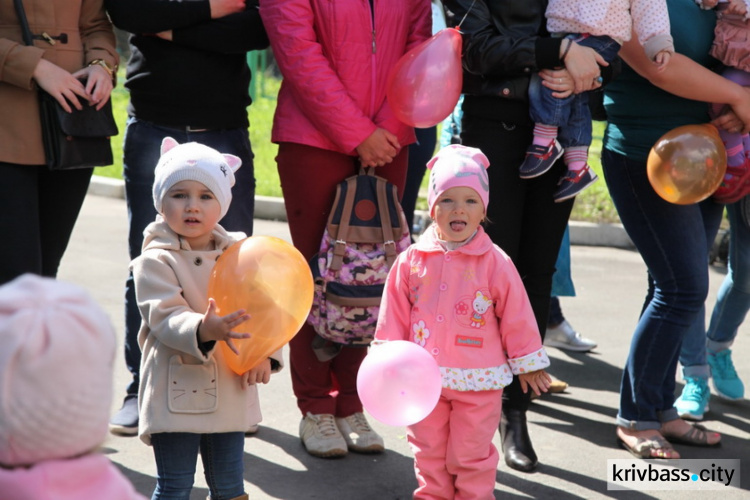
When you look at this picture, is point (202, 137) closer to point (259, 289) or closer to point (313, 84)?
point (313, 84)

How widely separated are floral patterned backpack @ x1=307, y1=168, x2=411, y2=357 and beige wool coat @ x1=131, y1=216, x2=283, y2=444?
3.18 feet

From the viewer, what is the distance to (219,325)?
9.23 feet

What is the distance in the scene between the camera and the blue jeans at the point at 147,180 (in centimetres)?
410

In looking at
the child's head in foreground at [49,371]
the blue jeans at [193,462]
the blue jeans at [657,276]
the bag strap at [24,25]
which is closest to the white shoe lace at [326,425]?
the blue jeans at [193,462]

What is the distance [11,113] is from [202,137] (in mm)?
782

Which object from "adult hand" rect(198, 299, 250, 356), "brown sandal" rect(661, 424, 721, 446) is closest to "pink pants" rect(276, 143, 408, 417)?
"adult hand" rect(198, 299, 250, 356)

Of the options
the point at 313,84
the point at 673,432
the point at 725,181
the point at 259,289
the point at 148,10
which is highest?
the point at 148,10

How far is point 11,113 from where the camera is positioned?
3.68 metres

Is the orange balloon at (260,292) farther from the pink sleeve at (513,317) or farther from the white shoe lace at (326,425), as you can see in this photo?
the white shoe lace at (326,425)

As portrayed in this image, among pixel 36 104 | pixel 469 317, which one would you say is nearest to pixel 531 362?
pixel 469 317

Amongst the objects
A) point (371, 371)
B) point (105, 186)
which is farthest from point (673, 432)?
point (105, 186)

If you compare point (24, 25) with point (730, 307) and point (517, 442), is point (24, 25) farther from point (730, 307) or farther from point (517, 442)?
point (730, 307)

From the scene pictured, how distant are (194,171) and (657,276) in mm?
2211

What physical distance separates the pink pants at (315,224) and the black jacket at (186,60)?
0.37m
